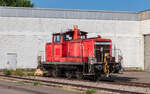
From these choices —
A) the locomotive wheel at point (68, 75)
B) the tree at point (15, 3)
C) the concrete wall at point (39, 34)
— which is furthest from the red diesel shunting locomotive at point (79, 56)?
the tree at point (15, 3)

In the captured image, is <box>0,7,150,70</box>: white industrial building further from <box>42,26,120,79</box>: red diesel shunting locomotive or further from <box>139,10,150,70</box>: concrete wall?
<box>42,26,120,79</box>: red diesel shunting locomotive

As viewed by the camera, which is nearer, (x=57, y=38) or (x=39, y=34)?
(x=57, y=38)

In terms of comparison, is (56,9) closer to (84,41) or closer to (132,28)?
(132,28)

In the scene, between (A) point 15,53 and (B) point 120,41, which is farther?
(B) point 120,41

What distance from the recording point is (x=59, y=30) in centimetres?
3325

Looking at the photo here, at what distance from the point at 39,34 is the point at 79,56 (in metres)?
14.2

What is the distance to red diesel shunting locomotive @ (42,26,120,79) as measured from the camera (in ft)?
59.0

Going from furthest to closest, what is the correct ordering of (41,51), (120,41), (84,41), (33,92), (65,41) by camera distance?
(120,41), (41,51), (65,41), (84,41), (33,92)

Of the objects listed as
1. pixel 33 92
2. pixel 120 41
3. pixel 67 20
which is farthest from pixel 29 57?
pixel 33 92

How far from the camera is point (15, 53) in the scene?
32.2m

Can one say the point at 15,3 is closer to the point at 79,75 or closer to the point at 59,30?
the point at 59,30

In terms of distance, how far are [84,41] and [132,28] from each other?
17.3m

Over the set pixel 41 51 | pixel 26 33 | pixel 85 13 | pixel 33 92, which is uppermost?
pixel 85 13

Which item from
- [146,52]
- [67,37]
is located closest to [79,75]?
[67,37]
